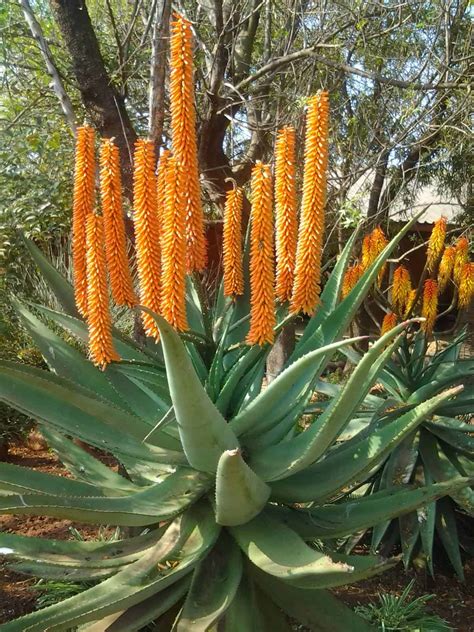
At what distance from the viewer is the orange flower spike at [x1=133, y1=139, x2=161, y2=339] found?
180 cm

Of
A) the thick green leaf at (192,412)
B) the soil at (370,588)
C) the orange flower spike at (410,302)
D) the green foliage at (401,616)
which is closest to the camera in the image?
the thick green leaf at (192,412)

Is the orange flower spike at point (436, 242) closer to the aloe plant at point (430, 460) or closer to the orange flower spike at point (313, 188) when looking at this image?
the aloe plant at point (430, 460)

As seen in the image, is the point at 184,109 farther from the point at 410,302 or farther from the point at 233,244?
the point at 410,302

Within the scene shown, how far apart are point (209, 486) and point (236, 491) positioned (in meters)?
0.31

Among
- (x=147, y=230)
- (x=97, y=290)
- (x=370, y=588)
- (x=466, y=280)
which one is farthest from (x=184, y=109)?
(x=370, y=588)

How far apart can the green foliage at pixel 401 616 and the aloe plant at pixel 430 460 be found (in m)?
0.21

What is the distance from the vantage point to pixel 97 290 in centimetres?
184

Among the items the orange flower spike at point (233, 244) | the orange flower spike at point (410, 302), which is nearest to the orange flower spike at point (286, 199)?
the orange flower spike at point (233, 244)

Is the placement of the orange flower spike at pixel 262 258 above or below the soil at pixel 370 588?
above

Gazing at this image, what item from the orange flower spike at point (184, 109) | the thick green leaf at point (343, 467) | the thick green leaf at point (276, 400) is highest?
the orange flower spike at point (184, 109)

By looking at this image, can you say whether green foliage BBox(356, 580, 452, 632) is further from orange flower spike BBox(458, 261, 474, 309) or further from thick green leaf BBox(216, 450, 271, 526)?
orange flower spike BBox(458, 261, 474, 309)

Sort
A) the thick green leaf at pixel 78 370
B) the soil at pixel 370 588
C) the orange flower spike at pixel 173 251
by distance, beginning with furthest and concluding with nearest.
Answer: the soil at pixel 370 588
the thick green leaf at pixel 78 370
the orange flower spike at pixel 173 251

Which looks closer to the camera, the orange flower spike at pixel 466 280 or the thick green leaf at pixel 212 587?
the thick green leaf at pixel 212 587

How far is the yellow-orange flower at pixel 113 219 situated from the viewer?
1.89 meters
